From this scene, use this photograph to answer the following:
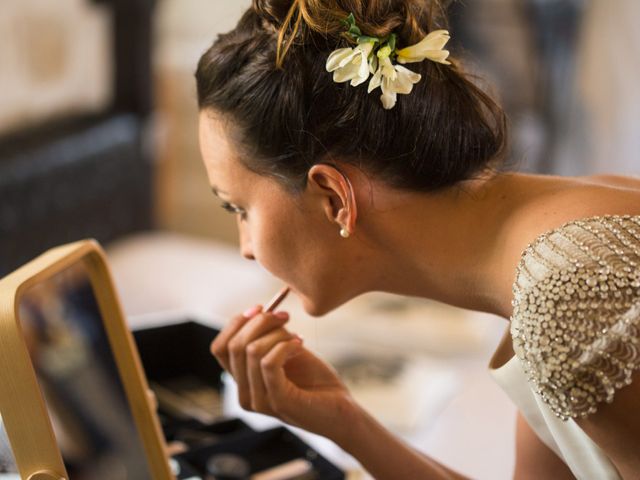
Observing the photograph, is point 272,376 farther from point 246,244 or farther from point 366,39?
point 366,39

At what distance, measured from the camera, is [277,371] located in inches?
35.7

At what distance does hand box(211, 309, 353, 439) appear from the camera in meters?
0.91

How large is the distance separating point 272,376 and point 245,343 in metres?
0.04

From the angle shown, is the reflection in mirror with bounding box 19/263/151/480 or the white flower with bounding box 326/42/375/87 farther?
the reflection in mirror with bounding box 19/263/151/480

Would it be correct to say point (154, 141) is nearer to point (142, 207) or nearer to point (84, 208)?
point (142, 207)

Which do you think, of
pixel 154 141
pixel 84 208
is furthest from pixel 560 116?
pixel 84 208

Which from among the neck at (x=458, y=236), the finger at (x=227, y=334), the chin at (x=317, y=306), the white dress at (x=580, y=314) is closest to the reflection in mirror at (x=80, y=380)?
the finger at (x=227, y=334)

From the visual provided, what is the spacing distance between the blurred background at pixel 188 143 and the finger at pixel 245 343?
0.32m

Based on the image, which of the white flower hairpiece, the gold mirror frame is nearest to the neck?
the white flower hairpiece

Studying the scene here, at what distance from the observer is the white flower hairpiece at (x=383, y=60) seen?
80 centimetres

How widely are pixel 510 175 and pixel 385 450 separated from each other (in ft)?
1.04

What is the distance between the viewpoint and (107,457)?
1018 millimetres

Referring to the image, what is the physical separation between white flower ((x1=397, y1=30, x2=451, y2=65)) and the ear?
0.12 metres

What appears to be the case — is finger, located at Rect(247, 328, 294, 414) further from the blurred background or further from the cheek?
the blurred background
